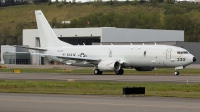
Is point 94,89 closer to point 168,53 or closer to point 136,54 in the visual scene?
point 168,53

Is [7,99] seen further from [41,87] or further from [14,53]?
[14,53]

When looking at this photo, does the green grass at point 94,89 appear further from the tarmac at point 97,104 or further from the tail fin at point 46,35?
the tail fin at point 46,35

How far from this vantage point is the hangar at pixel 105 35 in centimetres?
12508

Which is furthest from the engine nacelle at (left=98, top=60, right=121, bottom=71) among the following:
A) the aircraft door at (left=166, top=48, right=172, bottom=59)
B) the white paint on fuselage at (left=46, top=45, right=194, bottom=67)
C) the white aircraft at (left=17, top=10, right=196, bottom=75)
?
the aircraft door at (left=166, top=48, right=172, bottom=59)

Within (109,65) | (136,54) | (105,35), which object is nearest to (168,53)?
(136,54)

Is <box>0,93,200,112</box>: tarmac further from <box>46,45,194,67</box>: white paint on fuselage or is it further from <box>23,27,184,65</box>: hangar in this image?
<box>23,27,184,65</box>: hangar

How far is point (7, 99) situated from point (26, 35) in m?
104

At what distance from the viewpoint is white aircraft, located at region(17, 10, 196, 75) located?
6738 cm

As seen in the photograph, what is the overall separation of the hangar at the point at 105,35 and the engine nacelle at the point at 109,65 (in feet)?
173

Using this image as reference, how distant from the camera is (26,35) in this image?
135m

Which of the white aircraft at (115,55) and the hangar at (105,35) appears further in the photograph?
the hangar at (105,35)

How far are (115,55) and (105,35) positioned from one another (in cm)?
5256

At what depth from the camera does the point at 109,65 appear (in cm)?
7000

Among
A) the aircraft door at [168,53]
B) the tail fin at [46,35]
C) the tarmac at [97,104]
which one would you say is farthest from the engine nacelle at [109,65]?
the tarmac at [97,104]
